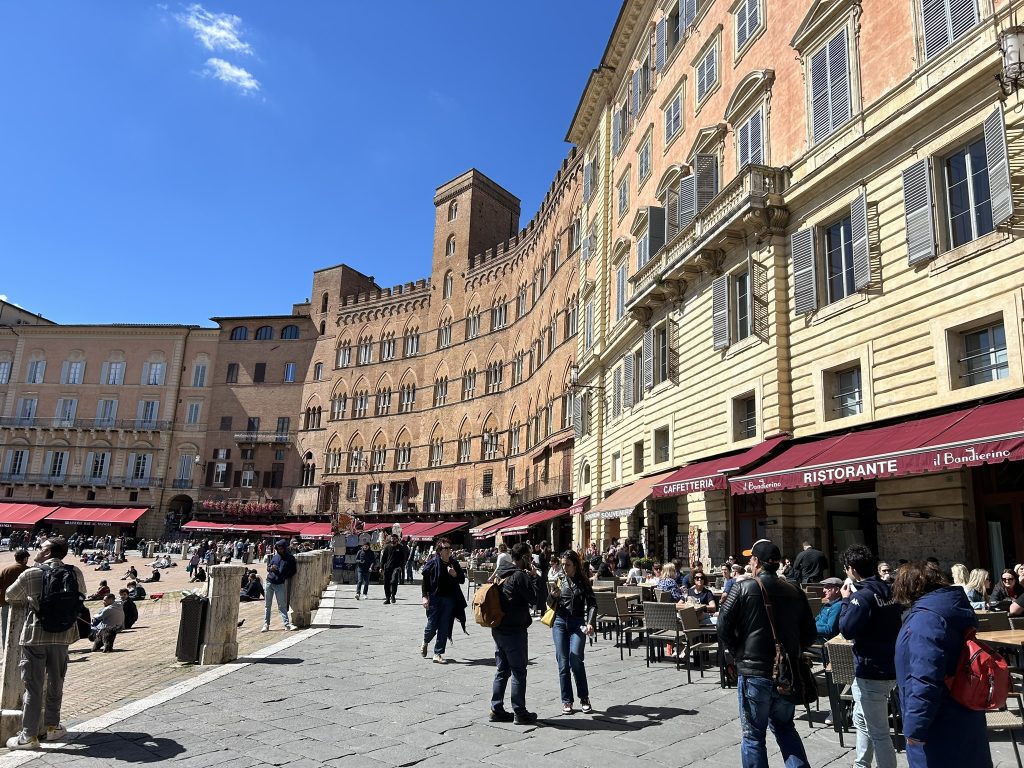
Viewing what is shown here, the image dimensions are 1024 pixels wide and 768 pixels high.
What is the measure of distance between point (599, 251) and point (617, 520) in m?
10.1

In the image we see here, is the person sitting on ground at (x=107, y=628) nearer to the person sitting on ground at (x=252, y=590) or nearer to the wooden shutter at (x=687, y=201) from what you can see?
the person sitting on ground at (x=252, y=590)

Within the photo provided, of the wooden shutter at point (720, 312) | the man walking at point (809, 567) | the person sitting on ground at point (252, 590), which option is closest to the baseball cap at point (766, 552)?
the man walking at point (809, 567)

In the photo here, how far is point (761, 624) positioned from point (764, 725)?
574mm

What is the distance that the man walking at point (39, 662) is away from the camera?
240 inches

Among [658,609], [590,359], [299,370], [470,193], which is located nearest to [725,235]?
[658,609]

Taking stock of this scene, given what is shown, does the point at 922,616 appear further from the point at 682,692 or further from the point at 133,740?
the point at 133,740

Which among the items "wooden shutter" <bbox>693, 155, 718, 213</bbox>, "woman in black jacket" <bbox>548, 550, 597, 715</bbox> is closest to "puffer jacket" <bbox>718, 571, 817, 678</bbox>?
"woman in black jacket" <bbox>548, 550, 597, 715</bbox>

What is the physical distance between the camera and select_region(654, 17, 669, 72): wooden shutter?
74.4 ft

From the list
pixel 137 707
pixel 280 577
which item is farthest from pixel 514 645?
pixel 280 577

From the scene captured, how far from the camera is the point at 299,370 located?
6022cm

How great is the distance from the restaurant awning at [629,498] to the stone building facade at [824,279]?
0.39 ft

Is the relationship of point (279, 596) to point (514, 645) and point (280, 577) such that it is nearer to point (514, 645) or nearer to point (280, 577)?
point (280, 577)

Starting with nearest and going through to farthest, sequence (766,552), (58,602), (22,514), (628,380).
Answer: (766,552), (58,602), (628,380), (22,514)

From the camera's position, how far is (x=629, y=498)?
19609 millimetres
